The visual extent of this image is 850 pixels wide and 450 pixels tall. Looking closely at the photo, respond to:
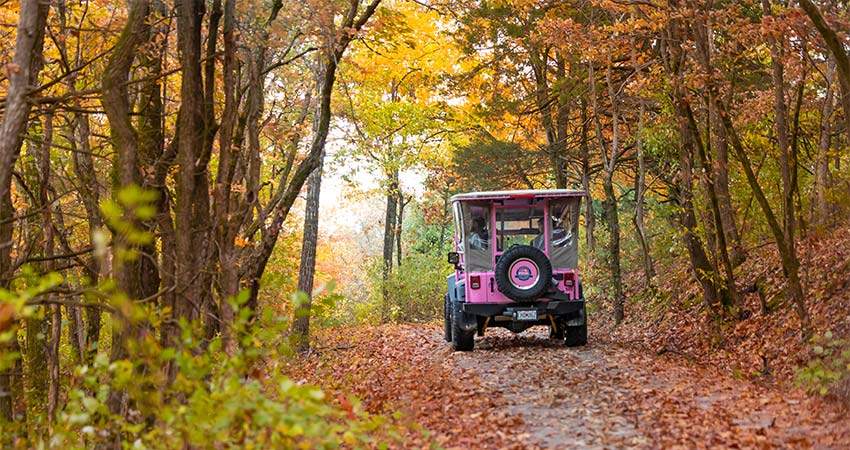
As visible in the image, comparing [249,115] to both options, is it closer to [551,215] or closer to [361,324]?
[551,215]

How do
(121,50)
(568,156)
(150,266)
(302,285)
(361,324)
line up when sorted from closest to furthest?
(121,50)
(150,266)
(302,285)
(568,156)
(361,324)

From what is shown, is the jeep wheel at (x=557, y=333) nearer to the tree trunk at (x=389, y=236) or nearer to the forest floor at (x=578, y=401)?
the forest floor at (x=578, y=401)

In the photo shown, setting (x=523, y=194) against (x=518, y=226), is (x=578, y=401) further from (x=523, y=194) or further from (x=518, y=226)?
(x=518, y=226)

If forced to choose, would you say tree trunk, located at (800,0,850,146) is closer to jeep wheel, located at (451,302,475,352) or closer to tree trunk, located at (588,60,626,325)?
jeep wheel, located at (451,302,475,352)

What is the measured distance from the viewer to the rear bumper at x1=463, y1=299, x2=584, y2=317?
1409 centimetres

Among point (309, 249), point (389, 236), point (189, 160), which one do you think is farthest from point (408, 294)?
point (189, 160)

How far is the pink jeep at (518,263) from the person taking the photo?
13938 mm

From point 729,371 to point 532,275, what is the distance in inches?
147

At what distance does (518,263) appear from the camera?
14.0m

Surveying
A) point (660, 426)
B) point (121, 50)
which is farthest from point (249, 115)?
point (660, 426)

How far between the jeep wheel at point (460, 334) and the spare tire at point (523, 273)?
0.94 metres

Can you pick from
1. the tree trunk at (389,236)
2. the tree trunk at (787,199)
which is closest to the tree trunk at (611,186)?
the tree trunk at (787,199)

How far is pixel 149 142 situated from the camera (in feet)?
28.7

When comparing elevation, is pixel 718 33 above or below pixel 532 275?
above
